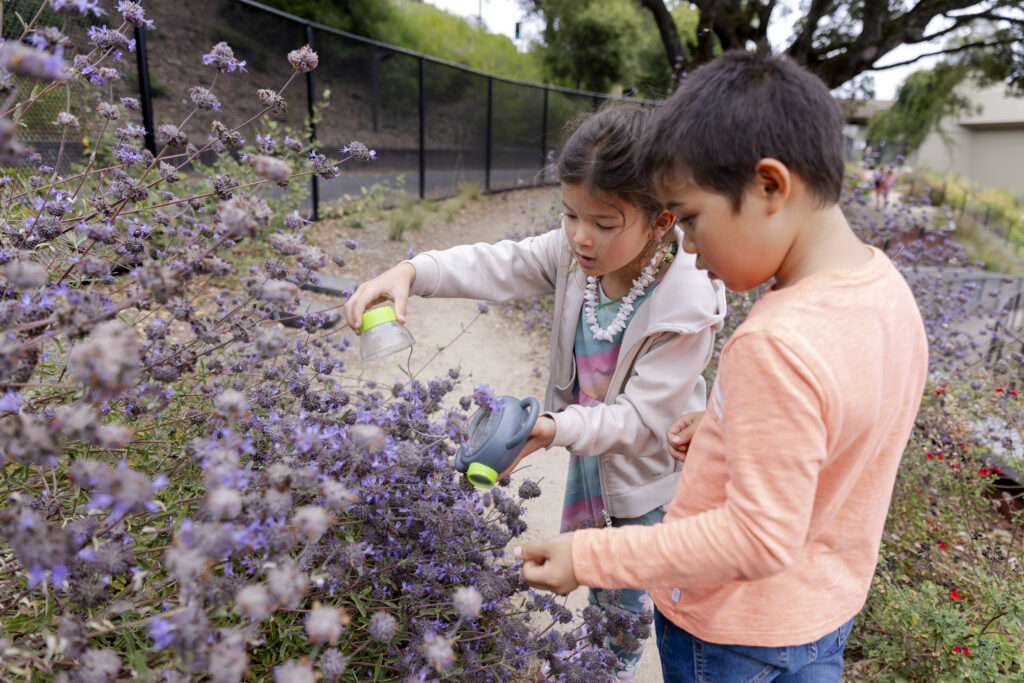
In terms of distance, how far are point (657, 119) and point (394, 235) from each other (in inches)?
259

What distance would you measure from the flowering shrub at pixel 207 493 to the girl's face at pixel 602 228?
0.51 meters

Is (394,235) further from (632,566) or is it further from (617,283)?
(632,566)

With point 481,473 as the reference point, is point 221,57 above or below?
above

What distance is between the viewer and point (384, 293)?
5.49ft

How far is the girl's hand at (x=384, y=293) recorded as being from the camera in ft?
5.15

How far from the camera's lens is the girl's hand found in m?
1.57

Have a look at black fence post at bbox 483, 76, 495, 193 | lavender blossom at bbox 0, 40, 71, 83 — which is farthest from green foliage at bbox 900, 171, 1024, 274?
lavender blossom at bbox 0, 40, 71, 83

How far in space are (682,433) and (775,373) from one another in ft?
2.20

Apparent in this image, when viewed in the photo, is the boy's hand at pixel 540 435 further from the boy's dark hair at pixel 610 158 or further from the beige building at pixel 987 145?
the beige building at pixel 987 145

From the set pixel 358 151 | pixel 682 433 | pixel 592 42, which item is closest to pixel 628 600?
pixel 682 433

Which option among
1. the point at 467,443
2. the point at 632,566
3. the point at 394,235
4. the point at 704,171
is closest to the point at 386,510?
the point at 467,443

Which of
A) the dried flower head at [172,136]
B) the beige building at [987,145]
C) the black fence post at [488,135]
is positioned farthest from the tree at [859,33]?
the beige building at [987,145]

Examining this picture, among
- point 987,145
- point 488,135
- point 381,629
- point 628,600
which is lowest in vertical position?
point 628,600

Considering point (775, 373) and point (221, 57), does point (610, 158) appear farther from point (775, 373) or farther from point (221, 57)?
point (221, 57)
